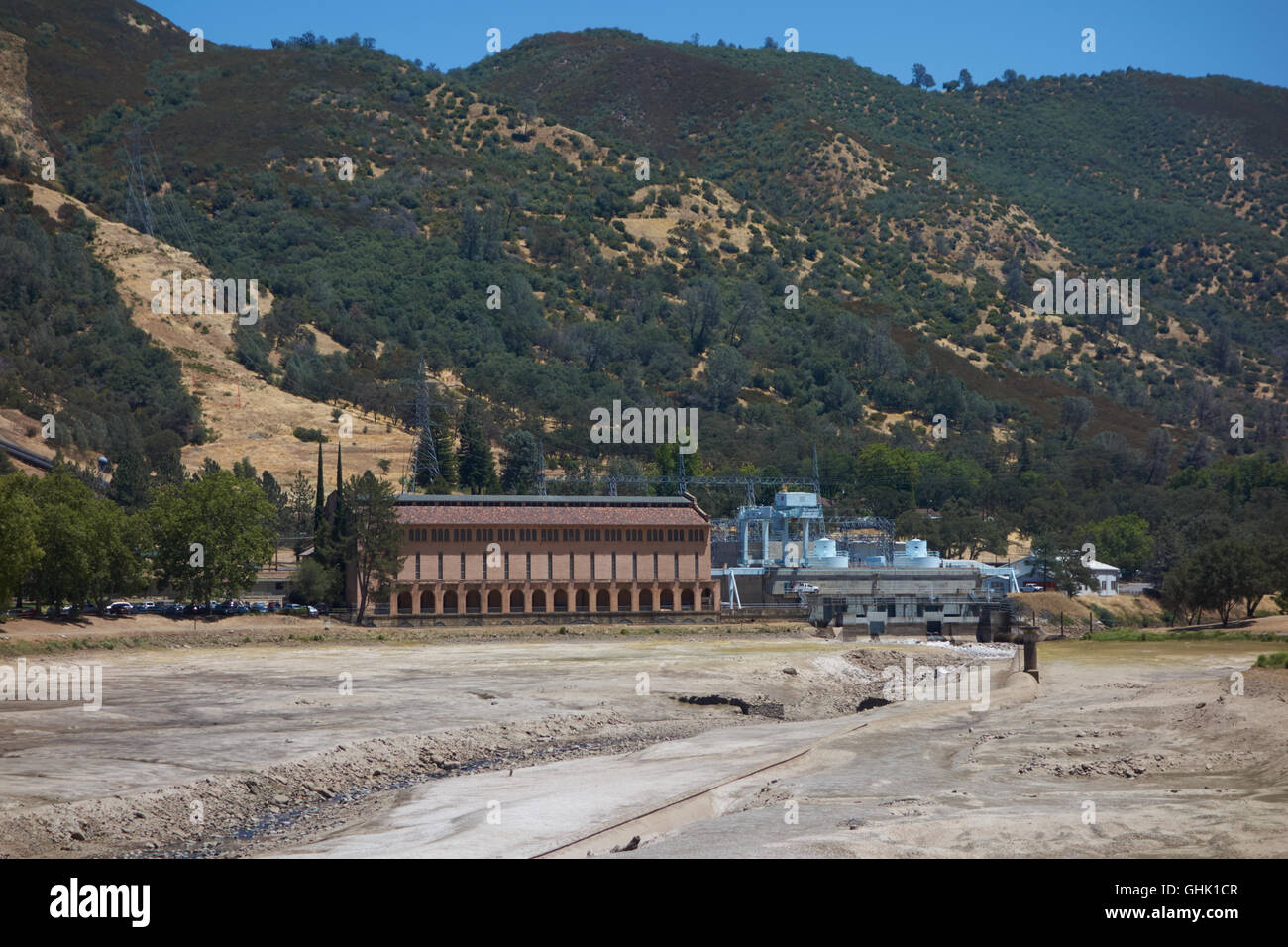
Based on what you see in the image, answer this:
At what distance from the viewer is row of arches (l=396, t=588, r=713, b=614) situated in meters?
96.3

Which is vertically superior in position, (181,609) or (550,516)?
(550,516)

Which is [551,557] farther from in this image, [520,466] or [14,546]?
[520,466]

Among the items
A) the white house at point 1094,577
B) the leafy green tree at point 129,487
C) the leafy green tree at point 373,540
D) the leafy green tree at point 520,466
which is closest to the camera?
the leafy green tree at point 373,540

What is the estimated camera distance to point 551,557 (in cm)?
9938

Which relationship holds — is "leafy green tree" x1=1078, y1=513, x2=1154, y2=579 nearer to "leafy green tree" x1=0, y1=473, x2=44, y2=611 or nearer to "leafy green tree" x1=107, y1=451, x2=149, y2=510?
"leafy green tree" x1=107, y1=451, x2=149, y2=510

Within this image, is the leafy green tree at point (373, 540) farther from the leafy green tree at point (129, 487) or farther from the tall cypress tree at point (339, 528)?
the leafy green tree at point (129, 487)

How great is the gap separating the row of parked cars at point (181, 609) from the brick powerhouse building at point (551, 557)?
25.8ft

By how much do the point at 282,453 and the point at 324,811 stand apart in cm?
12539

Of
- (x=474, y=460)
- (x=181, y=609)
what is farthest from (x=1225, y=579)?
(x=474, y=460)

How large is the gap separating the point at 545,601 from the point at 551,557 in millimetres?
3329

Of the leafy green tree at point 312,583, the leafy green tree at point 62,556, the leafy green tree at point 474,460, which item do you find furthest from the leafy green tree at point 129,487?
the leafy green tree at point 62,556

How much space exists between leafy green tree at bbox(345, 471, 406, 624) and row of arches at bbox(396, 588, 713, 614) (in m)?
4.58

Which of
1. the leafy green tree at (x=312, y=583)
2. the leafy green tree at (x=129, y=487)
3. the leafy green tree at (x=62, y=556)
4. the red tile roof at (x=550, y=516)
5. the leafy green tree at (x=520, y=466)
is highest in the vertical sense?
the leafy green tree at (x=520, y=466)

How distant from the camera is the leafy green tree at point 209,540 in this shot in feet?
268
